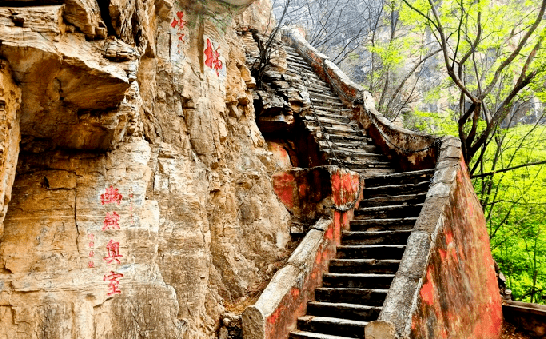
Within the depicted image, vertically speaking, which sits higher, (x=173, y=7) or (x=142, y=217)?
(x=173, y=7)

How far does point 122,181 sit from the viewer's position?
15.4 ft

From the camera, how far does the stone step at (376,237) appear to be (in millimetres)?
6773

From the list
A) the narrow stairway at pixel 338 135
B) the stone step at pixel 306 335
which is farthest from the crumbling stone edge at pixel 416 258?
the narrow stairway at pixel 338 135

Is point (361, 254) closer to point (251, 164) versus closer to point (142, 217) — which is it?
point (251, 164)

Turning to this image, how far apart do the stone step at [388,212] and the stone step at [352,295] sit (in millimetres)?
1885

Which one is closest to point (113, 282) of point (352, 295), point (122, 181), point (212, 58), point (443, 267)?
point (122, 181)

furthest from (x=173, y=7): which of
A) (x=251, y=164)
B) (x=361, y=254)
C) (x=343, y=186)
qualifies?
(x=361, y=254)

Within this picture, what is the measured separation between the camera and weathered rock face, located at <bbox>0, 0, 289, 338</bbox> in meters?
3.46

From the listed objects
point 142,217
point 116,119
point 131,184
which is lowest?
point 142,217

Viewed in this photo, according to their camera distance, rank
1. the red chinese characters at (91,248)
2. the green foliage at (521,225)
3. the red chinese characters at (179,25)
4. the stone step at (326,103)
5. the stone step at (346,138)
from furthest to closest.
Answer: the stone step at (326,103)
the green foliage at (521,225)
the stone step at (346,138)
the red chinese characters at (179,25)
the red chinese characters at (91,248)

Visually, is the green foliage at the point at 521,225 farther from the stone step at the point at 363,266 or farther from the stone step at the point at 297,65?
the stone step at the point at 297,65

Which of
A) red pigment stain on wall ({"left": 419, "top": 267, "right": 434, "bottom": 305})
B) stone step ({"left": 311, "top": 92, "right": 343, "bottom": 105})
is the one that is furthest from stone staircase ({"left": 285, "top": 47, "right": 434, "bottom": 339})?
stone step ({"left": 311, "top": 92, "right": 343, "bottom": 105})

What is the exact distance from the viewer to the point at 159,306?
4.75 metres

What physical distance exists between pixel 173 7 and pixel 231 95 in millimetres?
1783
